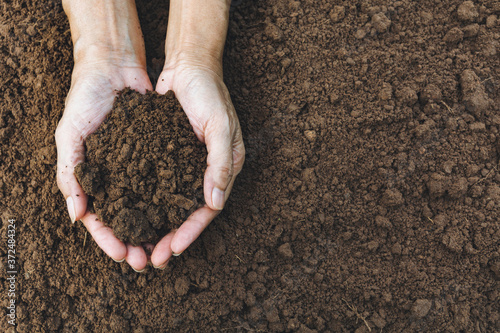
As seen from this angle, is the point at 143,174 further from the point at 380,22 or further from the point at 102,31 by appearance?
the point at 380,22

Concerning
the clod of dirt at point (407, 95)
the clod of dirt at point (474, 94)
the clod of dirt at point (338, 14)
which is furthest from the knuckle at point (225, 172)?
the clod of dirt at point (474, 94)

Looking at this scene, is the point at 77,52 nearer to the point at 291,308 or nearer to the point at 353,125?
the point at 353,125

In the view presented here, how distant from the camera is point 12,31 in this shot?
8.64 feet

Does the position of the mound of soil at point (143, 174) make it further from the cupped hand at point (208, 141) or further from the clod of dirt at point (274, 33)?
the clod of dirt at point (274, 33)

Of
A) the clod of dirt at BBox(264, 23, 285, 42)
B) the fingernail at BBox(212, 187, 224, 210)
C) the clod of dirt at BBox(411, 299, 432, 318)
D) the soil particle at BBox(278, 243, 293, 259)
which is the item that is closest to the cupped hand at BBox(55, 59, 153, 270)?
the fingernail at BBox(212, 187, 224, 210)

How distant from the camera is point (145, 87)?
7.90 feet

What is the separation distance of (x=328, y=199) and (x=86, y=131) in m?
1.54

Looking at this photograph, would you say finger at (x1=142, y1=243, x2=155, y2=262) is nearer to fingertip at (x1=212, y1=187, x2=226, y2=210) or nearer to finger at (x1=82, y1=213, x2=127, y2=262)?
finger at (x1=82, y1=213, x2=127, y2=262)

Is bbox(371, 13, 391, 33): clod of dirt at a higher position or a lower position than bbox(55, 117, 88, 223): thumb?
higher

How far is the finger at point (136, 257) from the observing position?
6.83 feet

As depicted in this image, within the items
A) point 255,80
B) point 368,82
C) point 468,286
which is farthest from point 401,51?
point 468,286

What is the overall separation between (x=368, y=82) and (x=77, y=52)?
1.93 meters

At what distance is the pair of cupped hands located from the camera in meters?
2.06

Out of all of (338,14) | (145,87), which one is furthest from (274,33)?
(145,87)
